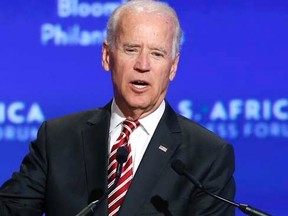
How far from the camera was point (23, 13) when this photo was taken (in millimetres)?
3168

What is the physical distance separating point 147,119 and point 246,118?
103 cm

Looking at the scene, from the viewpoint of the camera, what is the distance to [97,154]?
2.05 m

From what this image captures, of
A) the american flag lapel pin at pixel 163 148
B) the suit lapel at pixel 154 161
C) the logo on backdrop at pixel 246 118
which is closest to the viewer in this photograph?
the suit lapel at pixel 154 161

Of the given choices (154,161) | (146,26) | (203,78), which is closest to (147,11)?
(146,26)

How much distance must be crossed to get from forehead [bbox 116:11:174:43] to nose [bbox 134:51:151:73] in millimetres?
42

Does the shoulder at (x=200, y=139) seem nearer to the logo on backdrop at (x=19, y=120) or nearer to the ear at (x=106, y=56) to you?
the ear at (x=106, y=56)

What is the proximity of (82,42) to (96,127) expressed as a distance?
3.46 ft

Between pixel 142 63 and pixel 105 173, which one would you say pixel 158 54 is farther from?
pixel 105 173

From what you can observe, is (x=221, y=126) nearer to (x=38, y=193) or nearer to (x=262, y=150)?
(x=262, y=150)

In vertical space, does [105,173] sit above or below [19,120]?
below

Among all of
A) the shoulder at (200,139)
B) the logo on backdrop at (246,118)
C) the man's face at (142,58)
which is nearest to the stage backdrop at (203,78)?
the logo on backdrop at (246,118)

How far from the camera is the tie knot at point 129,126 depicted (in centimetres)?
208

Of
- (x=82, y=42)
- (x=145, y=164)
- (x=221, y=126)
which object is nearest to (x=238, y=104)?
(x=221, y=126)

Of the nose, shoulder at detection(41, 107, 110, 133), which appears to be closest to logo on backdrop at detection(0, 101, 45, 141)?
shoulder at detection(41, 107, 110, 133)
